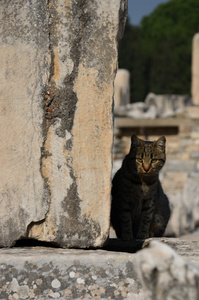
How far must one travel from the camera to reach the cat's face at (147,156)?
307 cm

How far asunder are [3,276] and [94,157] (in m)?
0.70

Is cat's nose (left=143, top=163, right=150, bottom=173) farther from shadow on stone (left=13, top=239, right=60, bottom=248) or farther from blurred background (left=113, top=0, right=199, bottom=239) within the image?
blurred background (left=113, top=0, right=199, bottom=239)

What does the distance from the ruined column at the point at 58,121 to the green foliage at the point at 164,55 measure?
2707 cm

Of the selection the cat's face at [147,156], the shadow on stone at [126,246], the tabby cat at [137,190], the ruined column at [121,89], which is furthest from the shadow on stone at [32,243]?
the ruined column at [121,89]

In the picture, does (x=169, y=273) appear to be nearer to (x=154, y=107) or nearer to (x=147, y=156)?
(x=147, y=156)

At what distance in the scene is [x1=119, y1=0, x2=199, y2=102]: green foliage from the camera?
96.9 feet

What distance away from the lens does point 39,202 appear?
2.47 meters

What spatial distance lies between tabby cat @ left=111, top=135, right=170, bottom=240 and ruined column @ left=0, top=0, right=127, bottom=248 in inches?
23.5

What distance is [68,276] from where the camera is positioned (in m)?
2.29

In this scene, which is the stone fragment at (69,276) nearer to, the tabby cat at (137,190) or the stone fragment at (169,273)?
the tabby cat at (137,190)

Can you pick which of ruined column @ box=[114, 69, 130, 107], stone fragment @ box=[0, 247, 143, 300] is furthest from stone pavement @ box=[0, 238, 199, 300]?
ruined column @ box=[114, 69, 130, 107]

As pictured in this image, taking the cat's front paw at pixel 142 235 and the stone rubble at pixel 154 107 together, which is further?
the stone rubble at pixel 154 107

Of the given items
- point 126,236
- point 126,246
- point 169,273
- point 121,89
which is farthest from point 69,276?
point 121,89

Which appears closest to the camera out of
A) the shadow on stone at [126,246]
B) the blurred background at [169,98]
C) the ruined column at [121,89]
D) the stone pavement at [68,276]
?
the stone pavement at [68,276]
